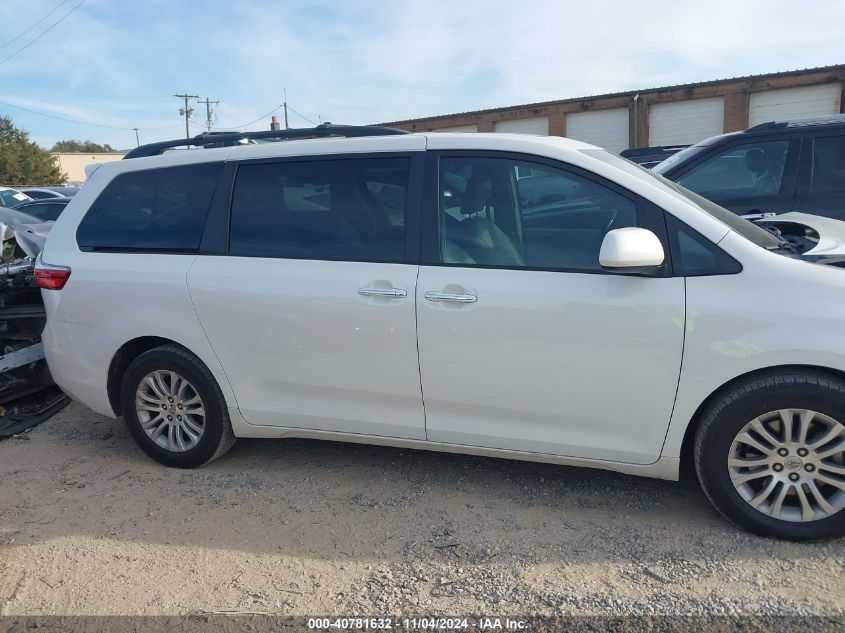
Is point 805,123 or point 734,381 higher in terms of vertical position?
point 805,123

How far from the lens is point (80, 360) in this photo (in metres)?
4.01

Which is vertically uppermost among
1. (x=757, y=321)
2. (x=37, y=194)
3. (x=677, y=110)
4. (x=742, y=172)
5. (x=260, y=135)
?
(x=677, y=110)

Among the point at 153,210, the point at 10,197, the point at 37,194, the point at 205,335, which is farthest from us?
the point at 37,194

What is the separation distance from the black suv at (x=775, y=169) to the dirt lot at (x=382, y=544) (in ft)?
10.4

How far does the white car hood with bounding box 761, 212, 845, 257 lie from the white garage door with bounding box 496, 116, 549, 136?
27013 millimetres

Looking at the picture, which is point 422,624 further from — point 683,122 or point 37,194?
point 683,122

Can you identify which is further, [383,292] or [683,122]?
[683,122]

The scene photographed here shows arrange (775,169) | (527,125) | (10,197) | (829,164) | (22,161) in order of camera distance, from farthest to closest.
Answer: (22,161) → (527,125) → (10,197) → (775,169) → (829,164)

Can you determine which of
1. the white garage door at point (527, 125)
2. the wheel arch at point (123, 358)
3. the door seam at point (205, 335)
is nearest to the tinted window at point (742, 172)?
the door seam at point (205, 335)

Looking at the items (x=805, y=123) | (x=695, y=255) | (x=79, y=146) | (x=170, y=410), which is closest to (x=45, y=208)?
(x=170, y=410)

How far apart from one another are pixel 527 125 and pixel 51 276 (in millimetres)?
28953

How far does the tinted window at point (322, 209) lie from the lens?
10.9 ft

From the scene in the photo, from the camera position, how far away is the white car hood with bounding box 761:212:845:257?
117 inches

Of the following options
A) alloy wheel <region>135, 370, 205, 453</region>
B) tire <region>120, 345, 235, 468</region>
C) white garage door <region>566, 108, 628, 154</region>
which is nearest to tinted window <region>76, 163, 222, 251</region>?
tire <region>120, 345, 235, 468</region>
